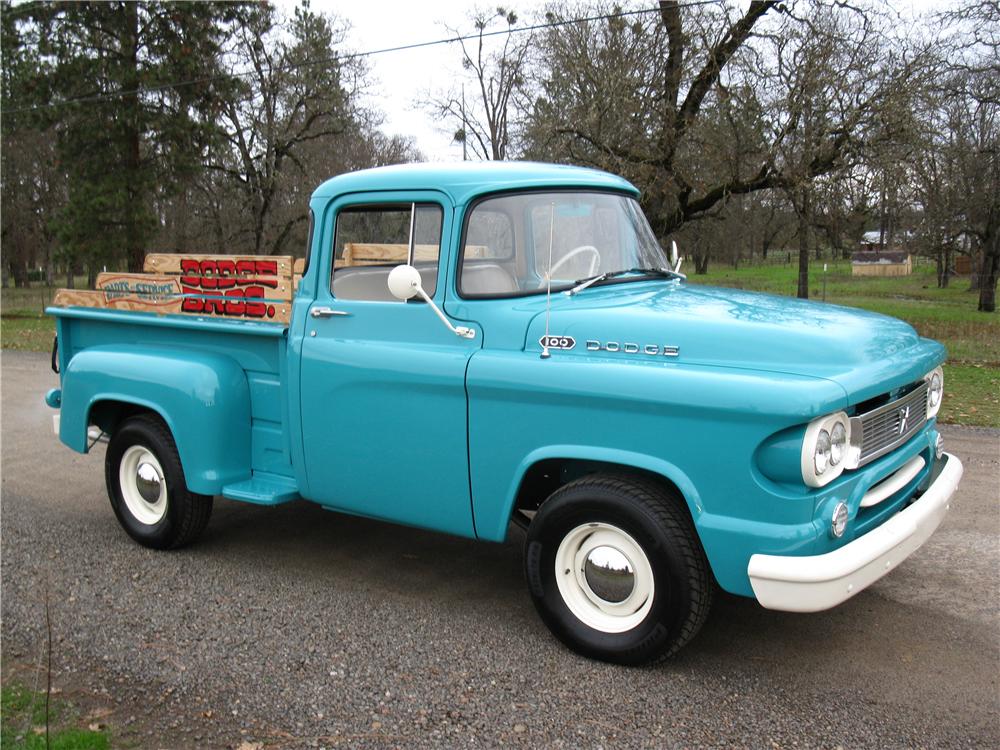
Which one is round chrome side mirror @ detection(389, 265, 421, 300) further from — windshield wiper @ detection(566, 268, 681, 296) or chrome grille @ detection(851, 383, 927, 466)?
chrome grille @ detection(851, 383, 927, 466)

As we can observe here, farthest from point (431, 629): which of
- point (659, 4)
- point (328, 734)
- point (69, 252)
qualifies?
point (69, 252)

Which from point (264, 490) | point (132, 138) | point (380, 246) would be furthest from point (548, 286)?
point (132, 138)

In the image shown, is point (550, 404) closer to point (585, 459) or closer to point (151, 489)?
point (585, 459)

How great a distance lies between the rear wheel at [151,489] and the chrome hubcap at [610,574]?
2.50m

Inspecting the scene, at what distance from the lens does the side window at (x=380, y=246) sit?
4.26m

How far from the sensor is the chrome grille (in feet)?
11.5

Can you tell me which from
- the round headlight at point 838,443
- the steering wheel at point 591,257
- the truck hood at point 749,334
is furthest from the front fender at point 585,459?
the steering wheel at point 591,257

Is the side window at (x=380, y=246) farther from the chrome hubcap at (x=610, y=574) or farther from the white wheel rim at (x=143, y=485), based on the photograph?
the white wheel rim at (x=143, y=485)

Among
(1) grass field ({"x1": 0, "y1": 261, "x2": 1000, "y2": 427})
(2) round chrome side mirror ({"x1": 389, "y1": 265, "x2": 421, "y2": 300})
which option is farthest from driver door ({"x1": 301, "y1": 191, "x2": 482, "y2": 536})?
(1) grass field ({"x1": 0, "y1": 261, "x2": 1000, "y2": 427})

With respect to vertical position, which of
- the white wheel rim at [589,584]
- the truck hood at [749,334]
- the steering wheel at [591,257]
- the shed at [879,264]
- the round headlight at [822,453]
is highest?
the shed at [879,264]

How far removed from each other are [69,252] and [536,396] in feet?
76.4

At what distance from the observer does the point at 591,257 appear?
4.26 metres

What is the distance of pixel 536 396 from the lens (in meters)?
3.68

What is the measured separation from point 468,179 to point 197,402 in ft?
6.39
